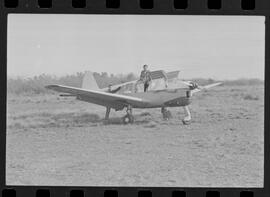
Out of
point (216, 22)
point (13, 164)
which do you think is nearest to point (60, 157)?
point (13, 164)

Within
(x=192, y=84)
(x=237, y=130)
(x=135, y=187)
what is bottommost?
(x=135, y=187)

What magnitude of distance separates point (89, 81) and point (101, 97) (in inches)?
4.0

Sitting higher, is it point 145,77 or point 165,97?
point 145,77

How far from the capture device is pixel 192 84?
3.23m

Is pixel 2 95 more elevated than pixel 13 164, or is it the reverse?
pixel 2 95

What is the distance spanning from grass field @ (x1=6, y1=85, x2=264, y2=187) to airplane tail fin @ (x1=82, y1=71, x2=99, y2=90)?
92 millimetres

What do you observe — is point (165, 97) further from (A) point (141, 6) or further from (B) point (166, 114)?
(A) point (141, 6)

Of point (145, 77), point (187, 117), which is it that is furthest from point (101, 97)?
point (187, 117)

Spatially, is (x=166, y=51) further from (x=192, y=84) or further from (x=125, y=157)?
(x=125, y=157)

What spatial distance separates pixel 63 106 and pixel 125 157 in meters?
0.39

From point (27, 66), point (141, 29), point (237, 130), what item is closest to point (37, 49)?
point (27, 66)

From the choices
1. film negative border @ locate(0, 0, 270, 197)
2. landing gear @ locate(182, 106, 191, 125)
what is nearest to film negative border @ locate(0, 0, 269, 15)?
film negative border @ locate(0, 0, 270, 197)

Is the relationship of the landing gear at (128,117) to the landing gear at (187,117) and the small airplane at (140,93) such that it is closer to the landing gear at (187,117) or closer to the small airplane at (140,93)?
the small airplane at (140,93)

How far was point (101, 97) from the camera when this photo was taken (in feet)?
10.7
